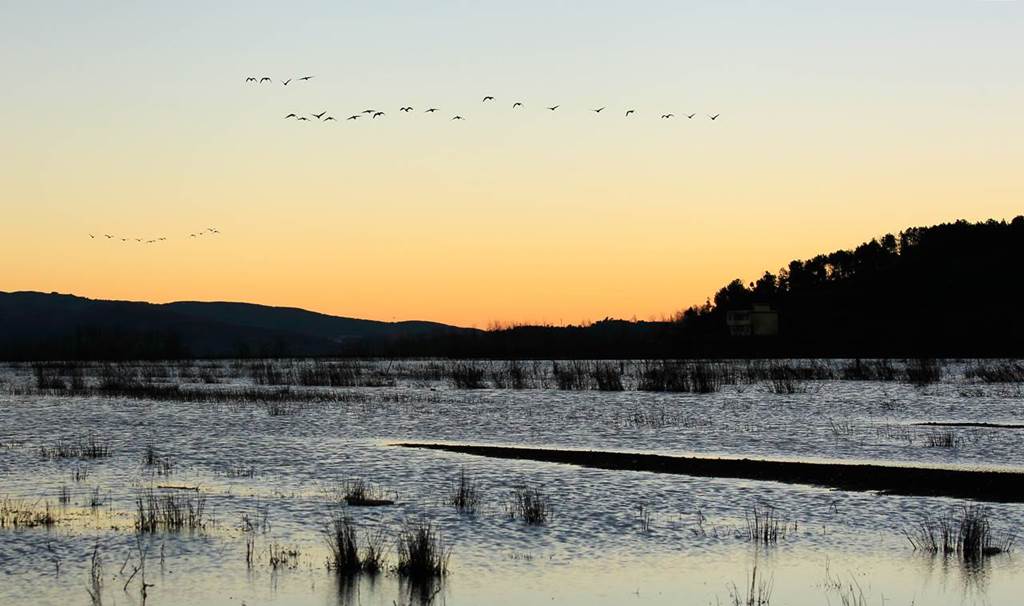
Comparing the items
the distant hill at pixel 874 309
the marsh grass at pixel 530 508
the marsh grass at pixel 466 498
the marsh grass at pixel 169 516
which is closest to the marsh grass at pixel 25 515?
the marsh grass at pixel 169 516

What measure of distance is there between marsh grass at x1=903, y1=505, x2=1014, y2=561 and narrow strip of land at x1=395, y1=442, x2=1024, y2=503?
312 centimetres

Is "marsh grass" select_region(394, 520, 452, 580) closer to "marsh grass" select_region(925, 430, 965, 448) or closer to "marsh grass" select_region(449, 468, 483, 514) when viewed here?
"marsh grass" select_region(449, 468, 483, 514)

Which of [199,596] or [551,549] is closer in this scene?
[199,596]

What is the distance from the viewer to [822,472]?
70.6 ft

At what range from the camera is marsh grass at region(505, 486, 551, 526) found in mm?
15906

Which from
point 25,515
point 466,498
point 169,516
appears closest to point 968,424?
point 466,498

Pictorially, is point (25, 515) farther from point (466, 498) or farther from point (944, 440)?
point (944, 440)

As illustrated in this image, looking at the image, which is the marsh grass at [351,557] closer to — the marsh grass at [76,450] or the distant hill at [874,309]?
the marsh grass at [76,450]

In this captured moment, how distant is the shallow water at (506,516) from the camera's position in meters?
12.3

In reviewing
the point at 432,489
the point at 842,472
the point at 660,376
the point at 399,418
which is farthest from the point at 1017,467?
the point at 660,376

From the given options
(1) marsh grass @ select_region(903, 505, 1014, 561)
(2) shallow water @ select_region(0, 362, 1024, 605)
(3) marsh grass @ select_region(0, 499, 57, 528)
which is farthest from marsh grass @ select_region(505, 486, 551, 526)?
(3) marsh grass @ select_region(0, 499, 57, 528)

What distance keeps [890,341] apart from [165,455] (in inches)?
2862

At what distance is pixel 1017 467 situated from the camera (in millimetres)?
22125

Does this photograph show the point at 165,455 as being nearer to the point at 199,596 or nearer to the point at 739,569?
the point at 199,596
